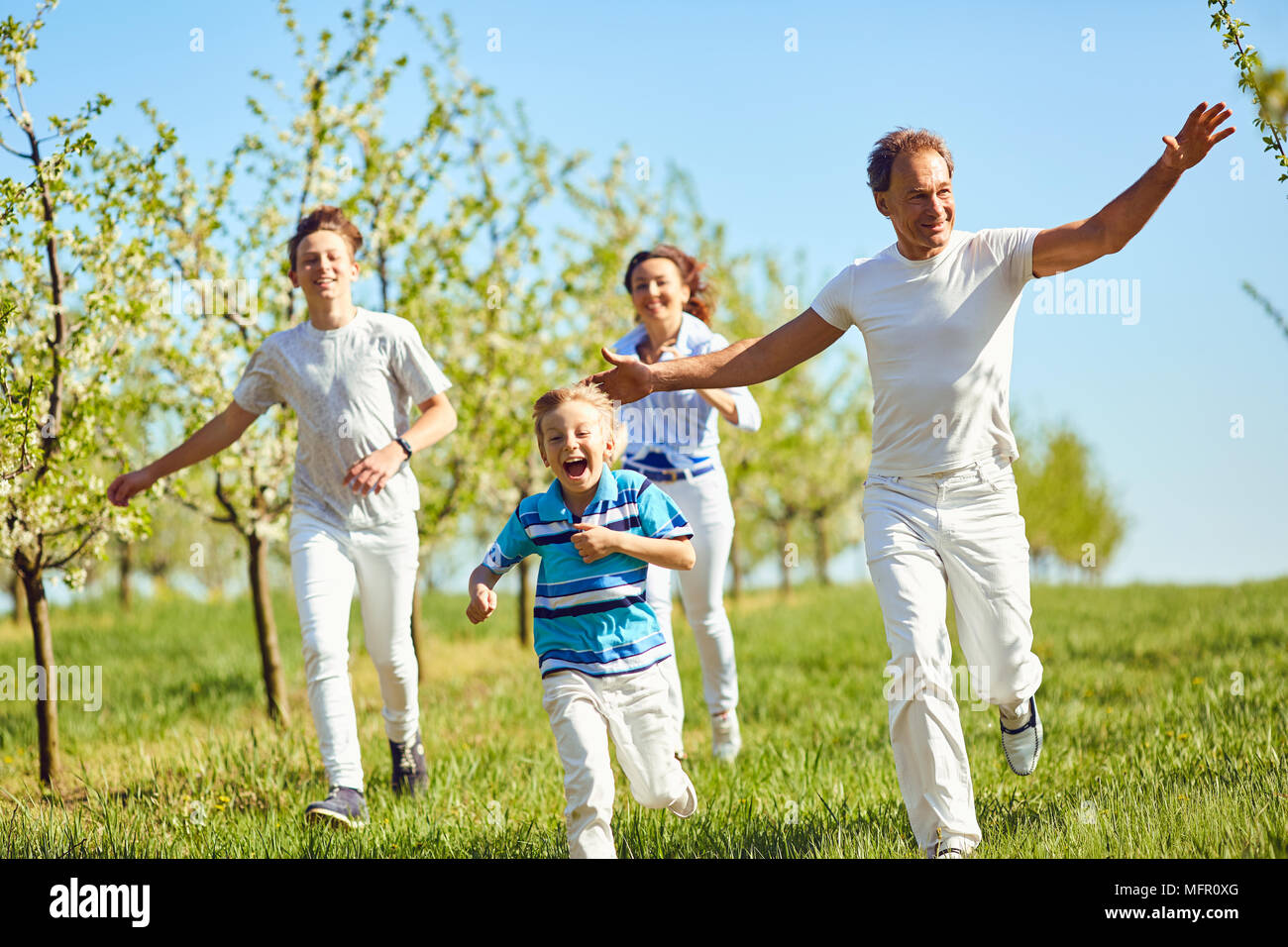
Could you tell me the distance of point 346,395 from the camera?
5.29m

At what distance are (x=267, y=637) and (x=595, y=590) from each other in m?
5.26

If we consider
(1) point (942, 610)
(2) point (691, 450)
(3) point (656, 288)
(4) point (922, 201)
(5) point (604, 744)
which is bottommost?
(5) point (604, 744)

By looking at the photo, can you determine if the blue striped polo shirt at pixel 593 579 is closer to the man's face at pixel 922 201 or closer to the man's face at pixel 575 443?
the man's face at pixel 575 443

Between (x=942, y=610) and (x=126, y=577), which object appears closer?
(x=942, y=610)

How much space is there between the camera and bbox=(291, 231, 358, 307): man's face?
17.2 ft

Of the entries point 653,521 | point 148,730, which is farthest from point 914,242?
point 148,730

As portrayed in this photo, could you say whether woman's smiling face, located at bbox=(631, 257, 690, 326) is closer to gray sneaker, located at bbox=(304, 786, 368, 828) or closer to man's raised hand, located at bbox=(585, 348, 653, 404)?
man's raised hand, located at bbox=(585, 348, 653, 404)

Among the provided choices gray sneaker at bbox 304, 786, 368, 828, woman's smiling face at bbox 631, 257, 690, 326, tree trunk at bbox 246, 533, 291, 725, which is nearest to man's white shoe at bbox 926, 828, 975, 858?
gray sneaker at bbox 304, 786, 368, 828

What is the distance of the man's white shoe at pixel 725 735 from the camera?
248 inches

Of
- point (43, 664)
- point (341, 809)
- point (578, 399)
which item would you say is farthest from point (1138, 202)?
point (43, 664)

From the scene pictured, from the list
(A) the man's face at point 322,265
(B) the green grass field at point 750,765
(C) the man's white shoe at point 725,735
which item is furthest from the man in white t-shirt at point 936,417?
(C) the man's white shoe at point 725,735

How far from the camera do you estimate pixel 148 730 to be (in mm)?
8133

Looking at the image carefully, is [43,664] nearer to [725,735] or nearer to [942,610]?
[725,735]

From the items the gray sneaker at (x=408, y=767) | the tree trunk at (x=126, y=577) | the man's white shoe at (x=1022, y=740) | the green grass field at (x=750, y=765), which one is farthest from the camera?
the tree trunk at (x=126, y=577)
